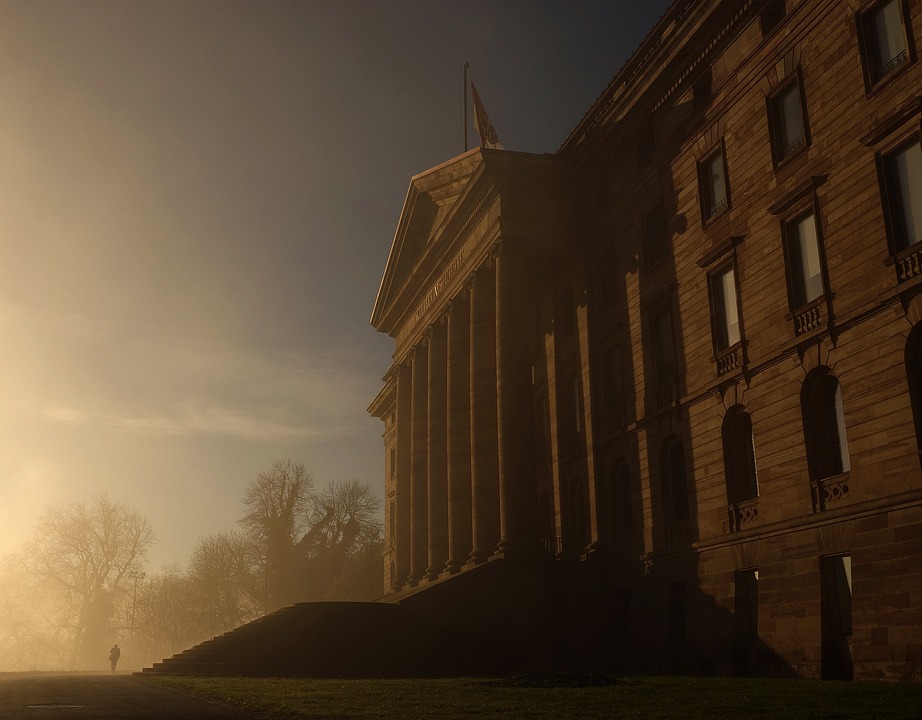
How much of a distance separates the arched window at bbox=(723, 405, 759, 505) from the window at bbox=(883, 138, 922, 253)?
26.4 feet

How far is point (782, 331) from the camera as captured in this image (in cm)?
2712

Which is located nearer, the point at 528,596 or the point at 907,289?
the point at 907,289

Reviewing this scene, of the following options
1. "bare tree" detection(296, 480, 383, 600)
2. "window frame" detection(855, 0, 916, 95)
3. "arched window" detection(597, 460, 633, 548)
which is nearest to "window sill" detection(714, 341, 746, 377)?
"arched window" detection(597, 460, 633, 548)

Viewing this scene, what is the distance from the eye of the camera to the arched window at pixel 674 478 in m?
32.7

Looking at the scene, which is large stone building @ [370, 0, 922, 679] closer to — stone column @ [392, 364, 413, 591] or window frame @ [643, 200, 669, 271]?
window frame @ [643, 200, 669, 271]

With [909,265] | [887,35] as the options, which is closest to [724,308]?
[909,265]

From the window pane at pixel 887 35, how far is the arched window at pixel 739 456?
10.9 metres

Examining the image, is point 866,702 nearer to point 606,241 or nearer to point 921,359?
point 921,359

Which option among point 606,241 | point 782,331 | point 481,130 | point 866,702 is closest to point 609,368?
point 606,241

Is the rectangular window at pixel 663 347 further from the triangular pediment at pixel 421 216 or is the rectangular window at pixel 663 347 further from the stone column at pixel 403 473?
the stone column at pixel 403 473

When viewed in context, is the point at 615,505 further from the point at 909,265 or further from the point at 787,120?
the point at 909,265

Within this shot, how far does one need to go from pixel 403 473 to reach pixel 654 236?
94.1 feet

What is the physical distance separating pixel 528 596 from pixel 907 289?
19085 mm

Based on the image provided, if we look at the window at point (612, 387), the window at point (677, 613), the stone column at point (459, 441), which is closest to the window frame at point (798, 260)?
the window at point (677, 613)
